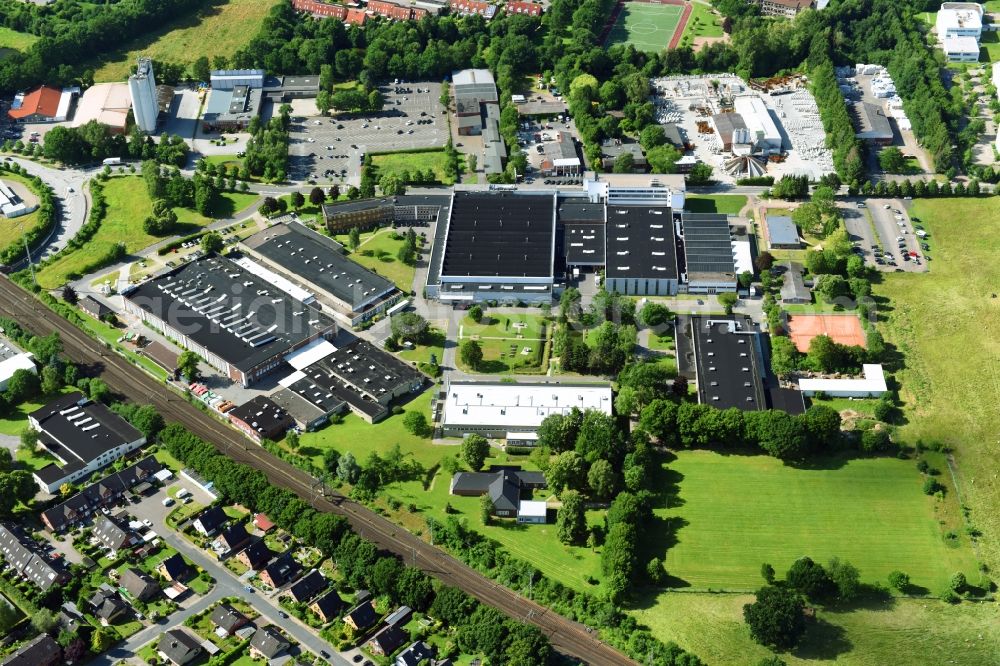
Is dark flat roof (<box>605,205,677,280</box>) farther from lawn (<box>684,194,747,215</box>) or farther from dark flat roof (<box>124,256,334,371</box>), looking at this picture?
dark flat roof (<box>124,256,334,371</box>)

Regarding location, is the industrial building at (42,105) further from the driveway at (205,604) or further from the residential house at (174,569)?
the residential house at (174,569)

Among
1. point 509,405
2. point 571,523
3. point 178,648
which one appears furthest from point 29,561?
point 571,523

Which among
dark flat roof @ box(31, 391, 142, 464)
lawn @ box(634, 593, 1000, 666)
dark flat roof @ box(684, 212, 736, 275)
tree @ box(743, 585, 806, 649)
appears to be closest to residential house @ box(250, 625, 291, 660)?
lawn @ box(634, 593, 1000, 666)

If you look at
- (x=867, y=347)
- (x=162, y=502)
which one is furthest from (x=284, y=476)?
(x=867, y=347)

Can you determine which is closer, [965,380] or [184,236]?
[965,380]

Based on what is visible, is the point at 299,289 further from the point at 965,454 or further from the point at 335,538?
the point at 965,454

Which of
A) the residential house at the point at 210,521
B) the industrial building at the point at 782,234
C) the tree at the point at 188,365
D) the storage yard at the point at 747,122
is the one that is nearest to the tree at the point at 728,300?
the industrial building at the point at 782,234

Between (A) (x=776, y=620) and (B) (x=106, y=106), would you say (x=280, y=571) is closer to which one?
(A) (x=776, y=620)
